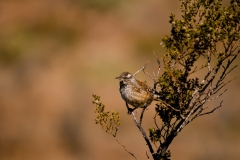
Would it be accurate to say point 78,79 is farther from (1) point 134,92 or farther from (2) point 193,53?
(2) point 193,53

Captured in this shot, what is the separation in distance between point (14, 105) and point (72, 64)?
9.29ft

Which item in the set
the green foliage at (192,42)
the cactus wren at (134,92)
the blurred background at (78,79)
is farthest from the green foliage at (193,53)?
the blurred background at (78,79)

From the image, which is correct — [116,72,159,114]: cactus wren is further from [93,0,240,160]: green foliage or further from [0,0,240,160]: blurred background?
[0,0,240,160]: blurred background

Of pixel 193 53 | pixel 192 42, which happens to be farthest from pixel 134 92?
pixel 192 42

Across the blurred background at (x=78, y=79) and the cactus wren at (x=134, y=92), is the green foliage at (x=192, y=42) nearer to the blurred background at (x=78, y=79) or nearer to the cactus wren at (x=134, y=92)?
the cactus wren at (x=134, y=92)

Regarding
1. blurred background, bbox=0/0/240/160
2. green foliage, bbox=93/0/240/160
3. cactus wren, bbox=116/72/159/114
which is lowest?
green foliage, bbox=93/0/240/160

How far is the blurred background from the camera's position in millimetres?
19969

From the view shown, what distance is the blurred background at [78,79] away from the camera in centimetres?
1997

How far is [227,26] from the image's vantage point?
24.4ft

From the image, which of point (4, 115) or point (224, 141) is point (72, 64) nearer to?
point (4, 115)

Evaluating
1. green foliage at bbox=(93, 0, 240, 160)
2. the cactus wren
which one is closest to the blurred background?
→ the cactus wren

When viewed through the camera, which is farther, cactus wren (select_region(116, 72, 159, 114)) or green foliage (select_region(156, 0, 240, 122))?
cactus wren (select_region(116, 72, 159, 114))

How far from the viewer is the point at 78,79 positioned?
22062mm

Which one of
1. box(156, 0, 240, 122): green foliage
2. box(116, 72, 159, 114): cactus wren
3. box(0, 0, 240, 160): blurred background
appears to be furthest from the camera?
box(0, 0, 240, 160): blurred background
